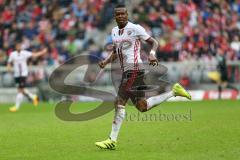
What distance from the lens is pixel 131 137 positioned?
15039mm

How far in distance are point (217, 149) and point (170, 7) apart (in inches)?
878

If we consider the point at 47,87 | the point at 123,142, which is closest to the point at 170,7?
the point at 47,87

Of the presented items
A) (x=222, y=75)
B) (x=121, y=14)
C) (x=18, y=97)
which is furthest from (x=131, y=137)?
(x=222, y=75)

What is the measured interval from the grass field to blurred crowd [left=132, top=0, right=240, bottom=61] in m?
9.78

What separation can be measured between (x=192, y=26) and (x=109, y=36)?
13.1 feet

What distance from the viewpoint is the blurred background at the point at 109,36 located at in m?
31.1

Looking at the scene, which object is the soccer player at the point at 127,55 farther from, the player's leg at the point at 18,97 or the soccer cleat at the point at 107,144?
the player's leg at the point at 18,97

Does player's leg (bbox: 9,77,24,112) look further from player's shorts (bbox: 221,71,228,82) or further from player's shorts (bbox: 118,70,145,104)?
player's shorts (bbox: 118,70,145,104)

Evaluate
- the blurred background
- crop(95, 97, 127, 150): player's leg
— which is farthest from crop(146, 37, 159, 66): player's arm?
the blurred background

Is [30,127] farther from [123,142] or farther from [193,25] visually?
[193,25]

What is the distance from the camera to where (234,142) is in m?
13.6

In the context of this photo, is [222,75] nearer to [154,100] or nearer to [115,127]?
[154,100]

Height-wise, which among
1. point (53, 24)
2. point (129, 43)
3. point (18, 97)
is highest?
point (129, 43)

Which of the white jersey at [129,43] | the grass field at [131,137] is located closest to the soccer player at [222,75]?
the grass field at [131,137]
